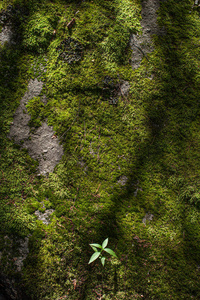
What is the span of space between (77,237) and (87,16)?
3994mm

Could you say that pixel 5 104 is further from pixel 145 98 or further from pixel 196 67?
pixel 196 67

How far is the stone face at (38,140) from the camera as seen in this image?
120 inches

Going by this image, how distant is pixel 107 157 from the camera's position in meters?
3.02

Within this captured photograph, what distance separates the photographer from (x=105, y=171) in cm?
298

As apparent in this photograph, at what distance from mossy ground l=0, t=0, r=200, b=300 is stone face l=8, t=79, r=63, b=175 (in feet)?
0.39

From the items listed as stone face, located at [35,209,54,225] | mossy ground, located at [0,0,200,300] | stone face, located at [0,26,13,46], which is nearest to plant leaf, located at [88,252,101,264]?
mossy ground, located at [0,0,200,300]

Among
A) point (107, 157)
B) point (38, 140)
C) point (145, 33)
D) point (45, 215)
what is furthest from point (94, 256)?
point (145, 33)

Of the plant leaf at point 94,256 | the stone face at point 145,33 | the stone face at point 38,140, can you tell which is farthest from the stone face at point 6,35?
the plant leaf at point 94,256

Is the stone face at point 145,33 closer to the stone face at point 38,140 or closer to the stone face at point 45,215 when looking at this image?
the stone face at point 38,140

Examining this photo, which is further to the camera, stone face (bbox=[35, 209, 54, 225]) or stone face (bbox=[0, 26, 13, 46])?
stone face (bbox=[0, 26, 13, 46])

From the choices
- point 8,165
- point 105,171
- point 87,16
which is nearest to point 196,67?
point 87,16

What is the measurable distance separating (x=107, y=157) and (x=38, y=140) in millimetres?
1246

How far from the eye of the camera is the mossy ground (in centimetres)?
266

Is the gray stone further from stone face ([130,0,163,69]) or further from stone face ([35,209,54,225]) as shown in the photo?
stone face ([130,0,163,69])
